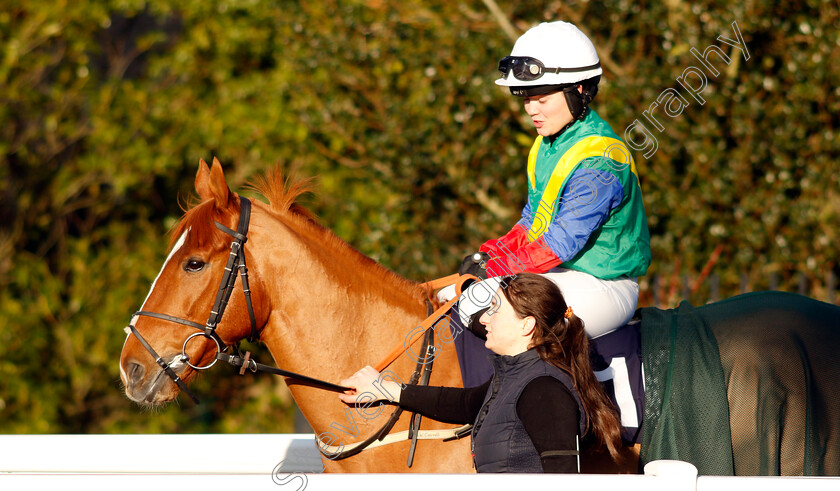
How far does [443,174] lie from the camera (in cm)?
605

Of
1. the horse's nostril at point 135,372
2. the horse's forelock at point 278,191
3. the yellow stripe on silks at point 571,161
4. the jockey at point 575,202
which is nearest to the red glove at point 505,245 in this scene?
the jockey at point 575,202

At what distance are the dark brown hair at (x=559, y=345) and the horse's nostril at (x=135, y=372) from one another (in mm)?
1294

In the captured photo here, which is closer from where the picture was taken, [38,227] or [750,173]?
[750,173]

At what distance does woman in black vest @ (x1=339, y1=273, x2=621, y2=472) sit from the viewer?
1996 mm

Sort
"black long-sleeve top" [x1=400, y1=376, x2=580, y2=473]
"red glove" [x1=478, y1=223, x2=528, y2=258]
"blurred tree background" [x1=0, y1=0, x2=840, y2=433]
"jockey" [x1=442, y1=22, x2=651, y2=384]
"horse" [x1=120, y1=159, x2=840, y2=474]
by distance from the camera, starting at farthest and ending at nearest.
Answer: "blurred tree background" [x1=0, y1=0, x2=840, y2=433]
"red glove" [x1=478, y1=223, x2=528, y2=258]
"jockey" [x1=442, y1=22, x2=651, y2=384]
"horse" [x1=120, y1=159, x2=840, y2=474]
"black long-sleeve top" [x1=400, y1=376, x2=580, y2=473]

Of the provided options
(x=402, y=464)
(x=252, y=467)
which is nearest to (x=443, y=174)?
(x=252, y=467)

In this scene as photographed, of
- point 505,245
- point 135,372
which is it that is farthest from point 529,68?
point 135,372

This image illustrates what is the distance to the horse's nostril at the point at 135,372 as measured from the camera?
2.55m

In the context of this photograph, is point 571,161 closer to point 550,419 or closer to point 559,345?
point 559,345

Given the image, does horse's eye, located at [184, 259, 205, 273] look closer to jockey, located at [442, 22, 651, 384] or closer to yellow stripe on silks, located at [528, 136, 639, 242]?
jockey, located at [442, 22, 651, 384]

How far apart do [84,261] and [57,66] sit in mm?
1952

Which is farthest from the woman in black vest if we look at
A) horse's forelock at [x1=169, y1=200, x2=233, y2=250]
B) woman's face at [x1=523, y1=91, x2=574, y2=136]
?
horse's forelock at [x1=169, y1=200, x2=233, y2=250]

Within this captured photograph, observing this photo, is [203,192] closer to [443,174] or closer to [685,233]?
[443,174]

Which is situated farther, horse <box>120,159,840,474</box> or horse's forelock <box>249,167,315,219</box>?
horse's forelock <box>249,167,315,219</box>
